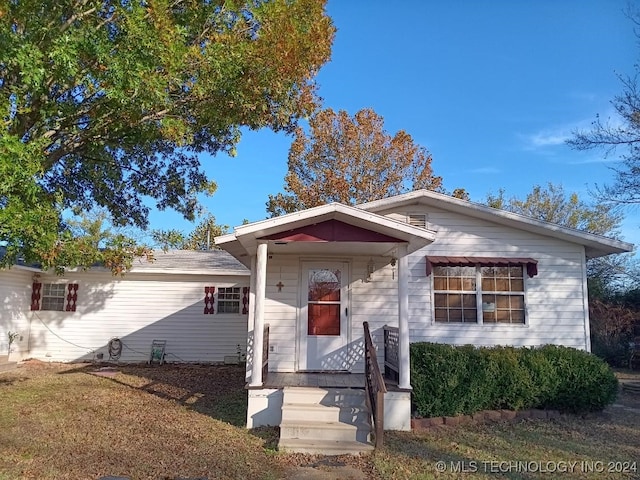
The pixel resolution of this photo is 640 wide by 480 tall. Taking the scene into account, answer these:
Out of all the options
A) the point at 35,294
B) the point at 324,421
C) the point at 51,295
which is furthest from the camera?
the point at 51,295

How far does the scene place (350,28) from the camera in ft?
40.0

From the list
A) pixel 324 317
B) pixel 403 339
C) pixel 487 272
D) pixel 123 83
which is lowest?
pixel 403 339

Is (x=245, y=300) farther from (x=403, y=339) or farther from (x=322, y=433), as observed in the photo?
(x=322, y=433)

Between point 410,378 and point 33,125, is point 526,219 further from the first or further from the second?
point 33,125

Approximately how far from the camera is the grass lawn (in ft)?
17.5

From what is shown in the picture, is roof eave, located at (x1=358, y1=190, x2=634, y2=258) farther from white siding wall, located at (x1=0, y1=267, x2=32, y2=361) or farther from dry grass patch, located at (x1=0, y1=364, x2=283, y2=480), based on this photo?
white siding wall, located at (x1=0, y1=267, x2=32, y2=361)

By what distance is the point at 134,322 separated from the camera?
13828 mm

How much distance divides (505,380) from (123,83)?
7642 millimetres

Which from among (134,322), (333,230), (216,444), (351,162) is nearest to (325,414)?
(216,444)

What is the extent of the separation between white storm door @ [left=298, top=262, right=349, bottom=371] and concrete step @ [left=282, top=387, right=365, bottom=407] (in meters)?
1.65

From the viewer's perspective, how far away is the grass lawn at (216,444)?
5332mm

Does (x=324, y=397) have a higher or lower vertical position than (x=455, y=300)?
lower

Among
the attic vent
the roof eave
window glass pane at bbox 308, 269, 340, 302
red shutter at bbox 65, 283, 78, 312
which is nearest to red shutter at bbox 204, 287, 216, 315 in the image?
red shutter at bbox 65, 283, 78, 312

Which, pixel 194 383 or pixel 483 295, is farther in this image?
pixel 194 383
